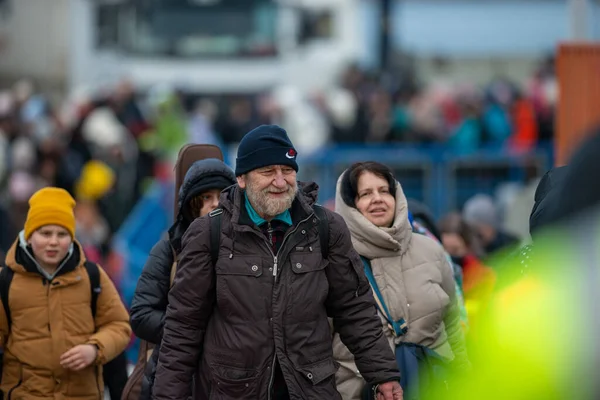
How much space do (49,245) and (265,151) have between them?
1.73m

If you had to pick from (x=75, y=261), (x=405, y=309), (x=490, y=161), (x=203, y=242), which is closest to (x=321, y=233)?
(x=203, y=242)

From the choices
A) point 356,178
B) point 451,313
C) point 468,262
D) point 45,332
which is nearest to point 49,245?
point 45,332

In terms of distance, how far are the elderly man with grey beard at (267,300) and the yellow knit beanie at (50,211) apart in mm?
1470

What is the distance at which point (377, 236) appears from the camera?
20.5 feet

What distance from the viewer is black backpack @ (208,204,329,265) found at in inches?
211

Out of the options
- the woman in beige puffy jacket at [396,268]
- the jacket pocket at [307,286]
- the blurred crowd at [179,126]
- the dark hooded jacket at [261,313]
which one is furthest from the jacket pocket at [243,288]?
the blurred crowd at [179,126]

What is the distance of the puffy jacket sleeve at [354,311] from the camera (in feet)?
18.0

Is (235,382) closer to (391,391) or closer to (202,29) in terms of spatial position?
(391,391)

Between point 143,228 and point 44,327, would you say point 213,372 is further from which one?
point 143,228

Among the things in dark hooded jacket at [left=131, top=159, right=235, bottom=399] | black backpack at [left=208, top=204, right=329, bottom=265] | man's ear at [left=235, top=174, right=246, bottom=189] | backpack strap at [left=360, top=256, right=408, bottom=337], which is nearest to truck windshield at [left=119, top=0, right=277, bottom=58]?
dark hooded jacket at [left=131, top=159, right=235, bottom=399]

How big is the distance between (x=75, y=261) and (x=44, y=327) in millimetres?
396

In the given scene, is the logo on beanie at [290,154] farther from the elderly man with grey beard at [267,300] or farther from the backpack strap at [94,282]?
the backpack strap at [94,282]

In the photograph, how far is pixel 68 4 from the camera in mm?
27234

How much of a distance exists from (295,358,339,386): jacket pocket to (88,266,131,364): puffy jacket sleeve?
172cm
